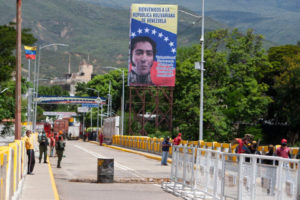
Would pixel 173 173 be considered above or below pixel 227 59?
below

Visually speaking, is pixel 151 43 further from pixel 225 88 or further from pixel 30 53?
pixel 225 88

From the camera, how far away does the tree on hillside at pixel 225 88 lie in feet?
244

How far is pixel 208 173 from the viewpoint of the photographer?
51.4 feet

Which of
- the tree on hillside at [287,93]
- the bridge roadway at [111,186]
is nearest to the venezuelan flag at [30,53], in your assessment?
the bridge roadway at [111,186]

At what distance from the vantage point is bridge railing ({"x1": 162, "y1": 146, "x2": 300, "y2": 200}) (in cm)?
1042

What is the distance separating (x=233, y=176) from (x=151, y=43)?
44.9m

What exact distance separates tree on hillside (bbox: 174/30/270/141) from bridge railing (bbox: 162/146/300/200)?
53.4 metres

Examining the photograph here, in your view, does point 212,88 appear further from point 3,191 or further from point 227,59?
point 3,191

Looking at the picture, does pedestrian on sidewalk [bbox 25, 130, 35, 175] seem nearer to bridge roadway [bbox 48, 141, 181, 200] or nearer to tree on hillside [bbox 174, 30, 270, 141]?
bridge roadway [bbox 48, 141, 181, 200]

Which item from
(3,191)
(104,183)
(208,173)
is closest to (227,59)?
(104,183)

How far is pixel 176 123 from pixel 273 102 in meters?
12.2

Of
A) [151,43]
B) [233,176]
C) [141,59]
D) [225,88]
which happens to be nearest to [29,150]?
[233,176]

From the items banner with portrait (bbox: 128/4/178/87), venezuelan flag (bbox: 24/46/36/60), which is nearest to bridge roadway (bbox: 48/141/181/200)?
venezuelan flag (bbox: 24/46/36/60)

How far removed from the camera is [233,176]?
43.3 ft
